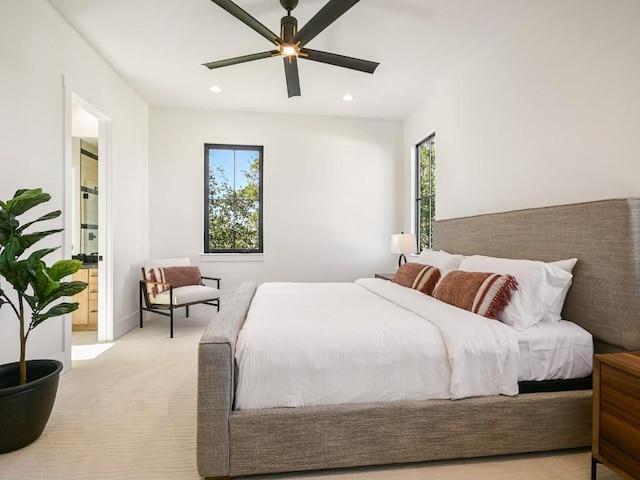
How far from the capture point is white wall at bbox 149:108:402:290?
16.1 feet

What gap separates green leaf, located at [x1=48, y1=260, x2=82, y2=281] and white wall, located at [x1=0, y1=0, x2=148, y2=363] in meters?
0.71

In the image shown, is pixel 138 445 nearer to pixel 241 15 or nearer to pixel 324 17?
pixel 241 15

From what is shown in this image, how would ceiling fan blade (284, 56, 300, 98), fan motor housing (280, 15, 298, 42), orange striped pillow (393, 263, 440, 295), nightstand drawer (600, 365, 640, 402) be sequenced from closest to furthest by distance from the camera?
nightstand drawer (600, 365, 640, 402) < fan motor housing (280, 15, 298, 42) < ceiling fan blade (284, 56, 300, 98) < orange striped pillow (393, 263, 440, 295)

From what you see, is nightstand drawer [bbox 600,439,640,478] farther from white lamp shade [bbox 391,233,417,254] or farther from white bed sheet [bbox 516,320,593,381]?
white lamp shade [bbox 391,233,417,254]

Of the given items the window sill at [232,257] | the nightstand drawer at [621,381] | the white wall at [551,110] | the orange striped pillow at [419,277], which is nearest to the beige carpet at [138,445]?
the nightstand drawer at [621,381]

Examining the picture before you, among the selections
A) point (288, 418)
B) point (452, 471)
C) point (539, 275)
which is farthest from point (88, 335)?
point (539, 275)

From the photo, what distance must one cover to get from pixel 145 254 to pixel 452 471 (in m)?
4.39

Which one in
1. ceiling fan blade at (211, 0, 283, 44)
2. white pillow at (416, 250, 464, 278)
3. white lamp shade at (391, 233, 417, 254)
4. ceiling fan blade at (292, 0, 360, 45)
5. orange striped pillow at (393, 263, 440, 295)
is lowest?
orange striped pillow at (393, 263, 440, 295)

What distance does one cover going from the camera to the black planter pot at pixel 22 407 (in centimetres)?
182

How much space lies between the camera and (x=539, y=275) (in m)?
2.04

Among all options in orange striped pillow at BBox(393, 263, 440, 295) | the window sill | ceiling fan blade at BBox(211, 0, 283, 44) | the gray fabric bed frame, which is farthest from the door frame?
orange striped pillow at BBox(393, 263, 440, 295)

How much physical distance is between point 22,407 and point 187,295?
87.2 inches

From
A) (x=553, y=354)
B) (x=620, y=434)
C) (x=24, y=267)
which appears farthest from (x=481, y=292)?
(x=24, y=267)

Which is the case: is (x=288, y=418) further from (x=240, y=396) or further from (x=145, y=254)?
(x=145, y=254)
